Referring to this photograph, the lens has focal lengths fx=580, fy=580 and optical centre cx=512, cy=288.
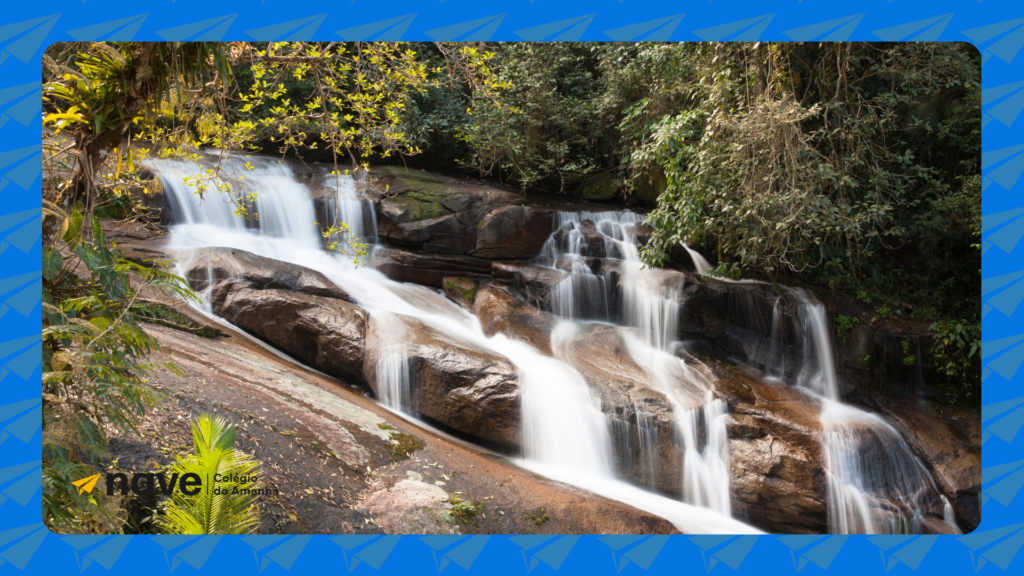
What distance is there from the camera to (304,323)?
21.6ft

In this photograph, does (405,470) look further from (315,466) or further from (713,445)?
(713,445)

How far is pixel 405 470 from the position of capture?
4477 mm

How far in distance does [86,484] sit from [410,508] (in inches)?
71.8

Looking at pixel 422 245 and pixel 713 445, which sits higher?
pixel 422 245

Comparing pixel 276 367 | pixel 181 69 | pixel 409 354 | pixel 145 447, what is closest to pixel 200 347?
pixel 276 367

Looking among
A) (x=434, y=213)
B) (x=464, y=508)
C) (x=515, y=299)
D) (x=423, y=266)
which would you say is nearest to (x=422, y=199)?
(x=434, y=213)

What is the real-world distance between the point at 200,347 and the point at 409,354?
2.03 m

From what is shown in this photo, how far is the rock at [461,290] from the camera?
855 cm

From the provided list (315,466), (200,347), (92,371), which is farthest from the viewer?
(200,347)

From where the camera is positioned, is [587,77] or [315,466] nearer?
[315,466]

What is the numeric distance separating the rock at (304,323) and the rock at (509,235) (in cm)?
285

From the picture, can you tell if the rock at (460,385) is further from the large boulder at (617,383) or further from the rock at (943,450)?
the rock at (943,450)

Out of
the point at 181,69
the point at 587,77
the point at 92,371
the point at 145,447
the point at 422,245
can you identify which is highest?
the point at 587,77

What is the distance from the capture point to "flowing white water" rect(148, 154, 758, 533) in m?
5.65
